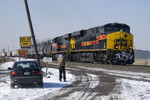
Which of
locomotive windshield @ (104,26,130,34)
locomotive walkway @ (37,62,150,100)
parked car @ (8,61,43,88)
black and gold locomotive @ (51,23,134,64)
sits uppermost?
locomotive windshield @ (104,26,130,34)

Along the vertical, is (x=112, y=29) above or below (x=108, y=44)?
above

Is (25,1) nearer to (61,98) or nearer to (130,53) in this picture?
(61,98)

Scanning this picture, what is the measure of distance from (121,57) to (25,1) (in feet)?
39.8

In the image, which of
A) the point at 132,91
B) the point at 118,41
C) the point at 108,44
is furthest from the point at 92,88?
the point at 118,41

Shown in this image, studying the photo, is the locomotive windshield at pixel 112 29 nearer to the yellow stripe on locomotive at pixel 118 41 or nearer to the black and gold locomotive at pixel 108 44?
the black and gold locomotive at pixel 108 44

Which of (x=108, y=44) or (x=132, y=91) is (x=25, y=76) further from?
(x=108, y=44)

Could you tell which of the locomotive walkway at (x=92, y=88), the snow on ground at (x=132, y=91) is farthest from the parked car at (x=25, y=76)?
the snow on ground at (x=132, y=91)

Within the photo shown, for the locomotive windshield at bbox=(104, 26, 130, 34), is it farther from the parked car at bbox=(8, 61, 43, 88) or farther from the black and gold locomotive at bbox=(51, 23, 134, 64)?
the parked car at bbox=(8, 61, 43, 88)

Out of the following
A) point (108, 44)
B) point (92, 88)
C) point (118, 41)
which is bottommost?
point (92, 88)

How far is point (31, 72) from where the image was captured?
10531mm

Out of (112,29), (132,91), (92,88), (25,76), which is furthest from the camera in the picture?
(112,29)

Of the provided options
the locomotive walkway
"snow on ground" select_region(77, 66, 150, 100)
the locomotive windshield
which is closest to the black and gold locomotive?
the locomotive windshield

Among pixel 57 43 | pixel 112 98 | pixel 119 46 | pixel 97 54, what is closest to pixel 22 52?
pixel 97 54

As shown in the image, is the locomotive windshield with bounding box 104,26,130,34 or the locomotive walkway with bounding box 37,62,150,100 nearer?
the locomotive walkway with bounding box 37,62,150,100
